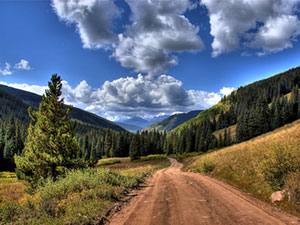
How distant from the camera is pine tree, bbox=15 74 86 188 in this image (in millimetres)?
18000

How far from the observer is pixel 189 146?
10331 centimetres

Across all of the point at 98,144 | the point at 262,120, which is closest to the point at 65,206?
the point at 262,120

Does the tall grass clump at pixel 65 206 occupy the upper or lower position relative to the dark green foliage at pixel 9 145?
upper

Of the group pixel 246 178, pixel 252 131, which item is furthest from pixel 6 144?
pixel 252 131

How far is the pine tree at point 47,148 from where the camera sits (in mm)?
18000

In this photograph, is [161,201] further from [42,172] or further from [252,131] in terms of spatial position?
[252,131]

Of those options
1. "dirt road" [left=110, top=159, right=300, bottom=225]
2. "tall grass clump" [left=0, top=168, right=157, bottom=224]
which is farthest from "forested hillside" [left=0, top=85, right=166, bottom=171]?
"dirt road" [left=110, top=159, right=300, bottom=225]

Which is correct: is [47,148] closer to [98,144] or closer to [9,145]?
[9,145]

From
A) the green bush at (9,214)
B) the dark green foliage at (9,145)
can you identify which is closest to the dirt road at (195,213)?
the green bush at (9,214)

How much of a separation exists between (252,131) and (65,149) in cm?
8111

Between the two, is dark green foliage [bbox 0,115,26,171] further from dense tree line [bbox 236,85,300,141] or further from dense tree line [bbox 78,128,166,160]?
dense tree line [bbox 236,85,300,141]

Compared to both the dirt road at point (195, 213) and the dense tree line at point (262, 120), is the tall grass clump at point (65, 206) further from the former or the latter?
the dense tree line at point (262, 120)

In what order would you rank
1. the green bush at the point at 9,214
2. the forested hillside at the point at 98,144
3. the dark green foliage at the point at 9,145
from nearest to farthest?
the green bush at the point at 9,214 < the dark green foliage at the point at 9,145 < the forested hillside at the point at 98,144

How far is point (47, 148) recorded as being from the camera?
18.5 meters
